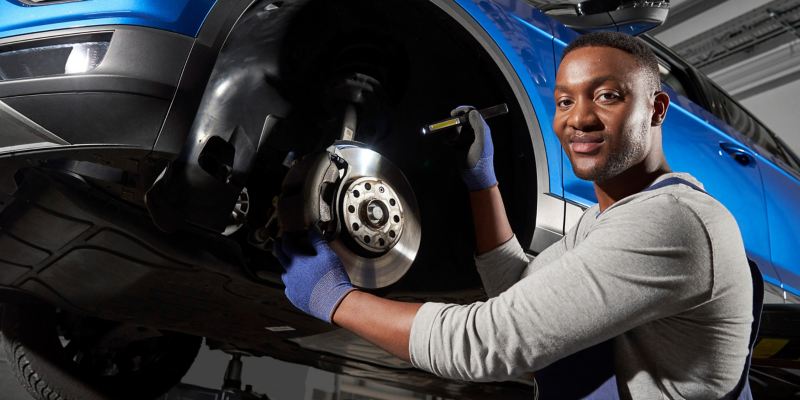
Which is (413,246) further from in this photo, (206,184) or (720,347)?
(720,347)

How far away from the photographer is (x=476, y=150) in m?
1.09

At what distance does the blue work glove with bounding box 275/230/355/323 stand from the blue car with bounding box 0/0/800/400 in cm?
5

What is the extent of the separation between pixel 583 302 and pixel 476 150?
41cm

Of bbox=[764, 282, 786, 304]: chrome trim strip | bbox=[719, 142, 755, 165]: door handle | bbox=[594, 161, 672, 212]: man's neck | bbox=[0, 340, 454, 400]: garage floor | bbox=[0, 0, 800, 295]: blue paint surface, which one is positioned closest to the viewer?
bbox=[0, 0, 800, 295]: blue paint surface

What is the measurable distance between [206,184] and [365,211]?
25cm

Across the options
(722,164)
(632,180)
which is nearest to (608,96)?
(632,180)

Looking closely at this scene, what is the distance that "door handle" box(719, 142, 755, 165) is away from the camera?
190cm

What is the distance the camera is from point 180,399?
2.01 metres

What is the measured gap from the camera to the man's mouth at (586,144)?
92 centimetres

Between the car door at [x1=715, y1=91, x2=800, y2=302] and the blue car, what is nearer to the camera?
the blue car

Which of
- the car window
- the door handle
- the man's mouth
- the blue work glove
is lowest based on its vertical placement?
the blue work glove

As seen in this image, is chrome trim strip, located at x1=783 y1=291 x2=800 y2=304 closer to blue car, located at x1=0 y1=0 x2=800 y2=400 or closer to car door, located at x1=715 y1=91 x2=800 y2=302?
car door, located at x1=715 y1=91 x2=800 y2=302

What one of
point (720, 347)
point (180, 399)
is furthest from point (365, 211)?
point (180, 399)

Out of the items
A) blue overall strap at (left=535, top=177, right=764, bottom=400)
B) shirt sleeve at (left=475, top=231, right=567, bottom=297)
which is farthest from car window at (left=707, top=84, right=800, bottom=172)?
blue overall strap at (left=535, top=177, right=764, bottom=400)
